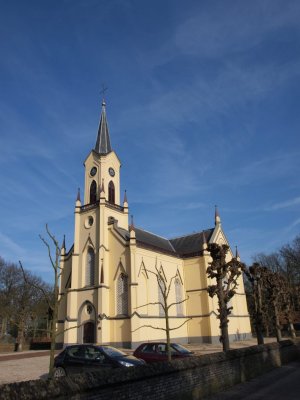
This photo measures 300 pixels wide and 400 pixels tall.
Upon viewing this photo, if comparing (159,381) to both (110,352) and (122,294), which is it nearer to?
(110,352)

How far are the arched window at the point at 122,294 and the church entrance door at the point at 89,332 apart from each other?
11.6 feet

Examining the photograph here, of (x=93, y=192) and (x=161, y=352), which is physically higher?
(x=93, y=192)

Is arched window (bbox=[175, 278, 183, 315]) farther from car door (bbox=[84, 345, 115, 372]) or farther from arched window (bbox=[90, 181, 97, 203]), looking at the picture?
car door (bbox=[84, 345, 115, 372])

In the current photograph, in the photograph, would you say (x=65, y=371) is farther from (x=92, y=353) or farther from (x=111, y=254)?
(x=111, y=254)

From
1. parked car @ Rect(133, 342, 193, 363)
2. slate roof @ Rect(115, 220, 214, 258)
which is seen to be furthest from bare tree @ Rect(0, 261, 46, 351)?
parked car @ Rect(133, 342, 193, 363)

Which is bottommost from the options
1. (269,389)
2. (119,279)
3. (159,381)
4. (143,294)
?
(269,389)

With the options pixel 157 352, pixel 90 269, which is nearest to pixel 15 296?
pixel 90 269

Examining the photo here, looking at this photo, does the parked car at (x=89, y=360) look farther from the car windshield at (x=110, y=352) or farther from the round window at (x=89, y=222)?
the round window at (x=89, y=222)

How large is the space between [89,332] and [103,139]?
26266 mm

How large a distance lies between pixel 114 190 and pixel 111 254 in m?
9.93

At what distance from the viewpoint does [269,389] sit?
1360cm

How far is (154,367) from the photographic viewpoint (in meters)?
9.95

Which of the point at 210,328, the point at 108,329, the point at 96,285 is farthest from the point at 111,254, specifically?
the point at 210,328

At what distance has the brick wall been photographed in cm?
681
